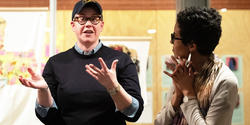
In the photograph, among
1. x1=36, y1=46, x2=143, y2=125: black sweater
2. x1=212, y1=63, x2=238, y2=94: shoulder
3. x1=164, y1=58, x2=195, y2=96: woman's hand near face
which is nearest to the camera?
x1=212, y1=63, x2=238, y2=94: shoulder

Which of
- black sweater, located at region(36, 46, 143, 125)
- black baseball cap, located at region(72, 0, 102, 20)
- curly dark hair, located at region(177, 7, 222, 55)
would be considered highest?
black baseball cap, located at region(72, 0, 102, 20)

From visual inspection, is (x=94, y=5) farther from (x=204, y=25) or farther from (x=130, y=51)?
(x=130, y=51)

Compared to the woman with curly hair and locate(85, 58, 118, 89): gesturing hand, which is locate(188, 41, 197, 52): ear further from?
locate(85, 58, 118, 89): gesturing hand

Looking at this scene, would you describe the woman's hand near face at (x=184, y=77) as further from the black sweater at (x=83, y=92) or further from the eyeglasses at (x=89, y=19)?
the eyeglasses at (x=89, y=19)

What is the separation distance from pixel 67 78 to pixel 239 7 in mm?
1873

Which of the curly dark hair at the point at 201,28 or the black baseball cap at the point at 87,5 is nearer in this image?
the curly dark hair at the point at 201,28

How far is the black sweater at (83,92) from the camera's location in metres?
1.62

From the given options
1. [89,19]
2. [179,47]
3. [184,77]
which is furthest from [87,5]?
[184,77]

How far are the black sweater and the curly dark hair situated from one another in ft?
1.44

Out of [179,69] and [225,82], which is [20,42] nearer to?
[179,69]

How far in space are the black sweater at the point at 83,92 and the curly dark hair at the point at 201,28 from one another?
44 centimetres

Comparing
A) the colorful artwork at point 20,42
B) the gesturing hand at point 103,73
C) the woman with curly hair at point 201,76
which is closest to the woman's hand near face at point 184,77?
the woman with curly hair at point 201,76

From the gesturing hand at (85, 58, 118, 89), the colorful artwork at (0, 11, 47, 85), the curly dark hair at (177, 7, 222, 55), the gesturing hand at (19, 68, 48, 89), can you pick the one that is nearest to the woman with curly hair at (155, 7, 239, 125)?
the curly dark hair at (177, 7, 222, 55)

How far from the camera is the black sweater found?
1.62 m
